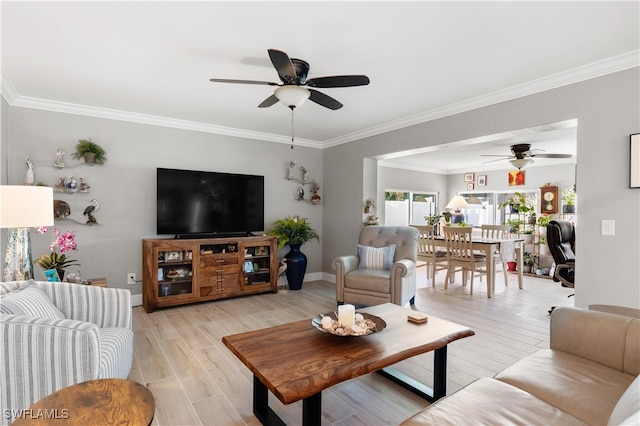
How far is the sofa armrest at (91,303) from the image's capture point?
7.36ft

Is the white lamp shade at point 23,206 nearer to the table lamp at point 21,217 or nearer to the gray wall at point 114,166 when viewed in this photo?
the table lamp at point 21,217

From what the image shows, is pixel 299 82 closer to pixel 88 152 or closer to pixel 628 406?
pixel 628 406

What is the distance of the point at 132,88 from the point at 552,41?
361 centimetres

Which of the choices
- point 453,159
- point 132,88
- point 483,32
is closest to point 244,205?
point 132,88

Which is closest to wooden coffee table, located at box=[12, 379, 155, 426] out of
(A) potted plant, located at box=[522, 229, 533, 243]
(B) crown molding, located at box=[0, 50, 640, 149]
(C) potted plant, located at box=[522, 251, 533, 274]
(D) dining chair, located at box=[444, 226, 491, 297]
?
(B) crown molding, located at box=[0, 50, 640, 149]

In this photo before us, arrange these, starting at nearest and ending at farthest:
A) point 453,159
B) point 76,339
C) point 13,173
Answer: point 76,339 → point 13,173 → point 453,159

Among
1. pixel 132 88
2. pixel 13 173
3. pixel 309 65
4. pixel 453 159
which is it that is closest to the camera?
pixel 309 65

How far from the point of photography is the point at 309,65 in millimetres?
2721

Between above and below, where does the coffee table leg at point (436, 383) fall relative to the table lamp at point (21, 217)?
below

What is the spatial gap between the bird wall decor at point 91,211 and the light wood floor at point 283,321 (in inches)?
46.7

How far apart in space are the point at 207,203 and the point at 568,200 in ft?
22.1

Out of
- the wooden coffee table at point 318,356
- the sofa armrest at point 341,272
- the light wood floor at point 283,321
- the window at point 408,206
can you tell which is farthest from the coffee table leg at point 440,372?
the window at point 408,206

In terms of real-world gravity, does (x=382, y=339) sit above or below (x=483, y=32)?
below

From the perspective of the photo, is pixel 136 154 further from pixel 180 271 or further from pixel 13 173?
pixel 180 271
